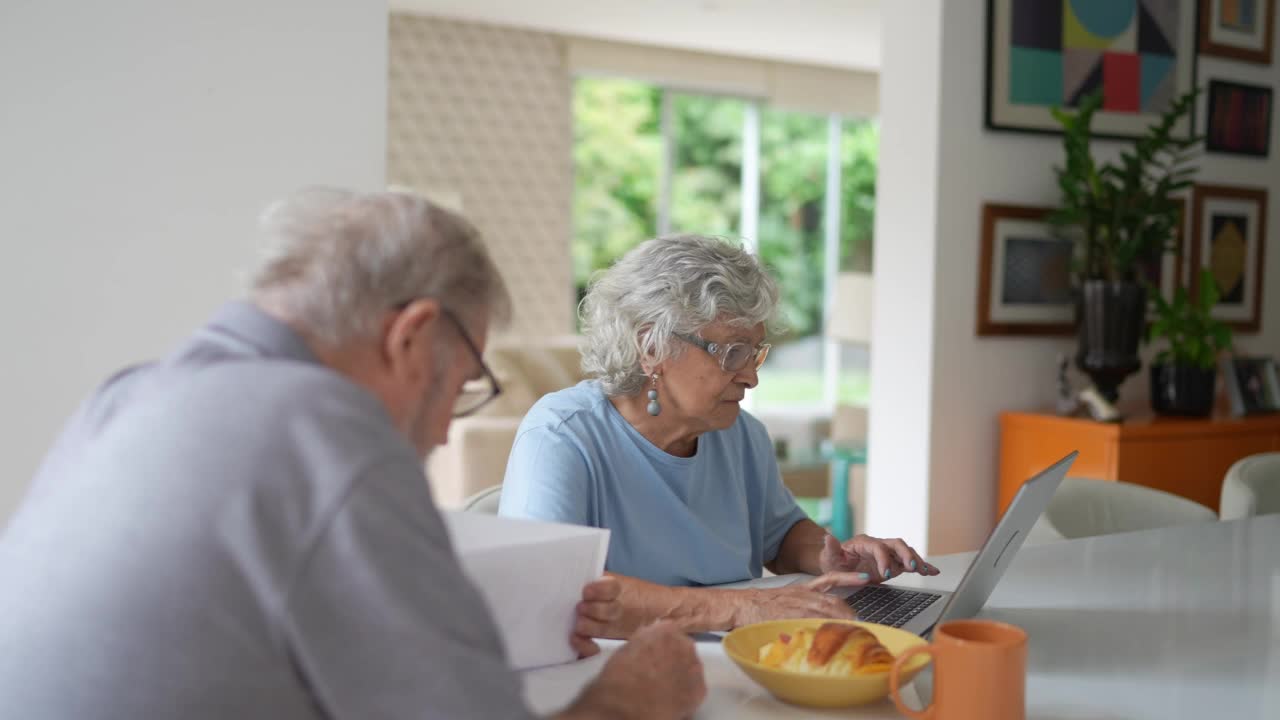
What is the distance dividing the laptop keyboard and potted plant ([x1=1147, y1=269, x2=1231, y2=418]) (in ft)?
8.78

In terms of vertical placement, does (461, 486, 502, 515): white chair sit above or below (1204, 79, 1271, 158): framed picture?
below

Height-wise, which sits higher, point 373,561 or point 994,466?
point 373,561

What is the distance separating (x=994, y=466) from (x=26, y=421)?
305cm

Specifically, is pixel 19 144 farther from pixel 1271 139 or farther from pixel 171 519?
pixel 1271 139

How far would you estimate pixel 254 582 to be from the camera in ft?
2.47

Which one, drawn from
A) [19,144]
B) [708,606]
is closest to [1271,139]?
[708,606]

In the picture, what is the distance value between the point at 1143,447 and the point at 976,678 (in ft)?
9.79

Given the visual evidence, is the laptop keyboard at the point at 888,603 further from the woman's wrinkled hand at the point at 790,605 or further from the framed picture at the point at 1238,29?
the framed picture at the point at 1238,29

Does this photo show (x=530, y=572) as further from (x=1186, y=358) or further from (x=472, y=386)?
(x=1186, y=358)

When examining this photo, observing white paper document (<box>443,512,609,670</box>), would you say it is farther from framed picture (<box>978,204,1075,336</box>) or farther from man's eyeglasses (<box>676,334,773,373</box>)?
framed picture (<box>978,204,1075,336</box>)

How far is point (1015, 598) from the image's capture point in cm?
166

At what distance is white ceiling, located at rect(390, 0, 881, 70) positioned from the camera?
271 inches

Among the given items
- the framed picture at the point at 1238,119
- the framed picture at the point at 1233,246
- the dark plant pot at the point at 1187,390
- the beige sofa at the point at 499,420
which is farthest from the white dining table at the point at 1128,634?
the beige sofa at the point at 499,420

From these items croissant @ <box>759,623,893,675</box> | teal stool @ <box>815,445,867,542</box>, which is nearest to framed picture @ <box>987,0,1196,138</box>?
teal stool @ <box>815,445,867,542</box>
